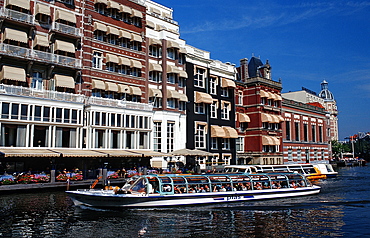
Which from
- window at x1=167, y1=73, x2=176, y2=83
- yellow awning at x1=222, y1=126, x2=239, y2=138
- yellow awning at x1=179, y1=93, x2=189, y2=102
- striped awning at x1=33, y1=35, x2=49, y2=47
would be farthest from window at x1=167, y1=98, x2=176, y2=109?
striped awning at x1=33, y1=35, x2=49, y2=47

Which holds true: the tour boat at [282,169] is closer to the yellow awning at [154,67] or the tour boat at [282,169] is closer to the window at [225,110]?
the window at [225,110]

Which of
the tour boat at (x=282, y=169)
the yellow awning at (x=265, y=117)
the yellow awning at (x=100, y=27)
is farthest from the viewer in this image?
the yellow awning at (x=265, y=117)

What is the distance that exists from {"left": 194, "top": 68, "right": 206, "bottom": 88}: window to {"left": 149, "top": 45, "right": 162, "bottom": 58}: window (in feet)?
24.7

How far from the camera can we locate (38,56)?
122 feet

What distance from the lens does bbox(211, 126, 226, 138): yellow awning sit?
182 feet

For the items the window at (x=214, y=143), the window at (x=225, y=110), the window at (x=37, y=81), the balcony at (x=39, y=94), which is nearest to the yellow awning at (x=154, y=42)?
the balcony at (x=39, y=94)

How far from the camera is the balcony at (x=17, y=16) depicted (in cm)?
3528

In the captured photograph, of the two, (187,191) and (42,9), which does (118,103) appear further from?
(187,191)

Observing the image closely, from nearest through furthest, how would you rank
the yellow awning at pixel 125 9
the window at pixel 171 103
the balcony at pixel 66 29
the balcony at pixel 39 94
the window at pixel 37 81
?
the balcony at pixel 39 94 < the window at pixel 37 81 < the balcony at pixel 66 29 < the yellow awning at pixel 125 9 < the window at pixel 171 103

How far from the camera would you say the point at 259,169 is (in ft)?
151

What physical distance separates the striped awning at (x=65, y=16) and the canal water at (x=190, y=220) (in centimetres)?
2062

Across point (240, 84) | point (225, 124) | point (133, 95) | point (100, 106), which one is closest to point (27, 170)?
point (100, 106)

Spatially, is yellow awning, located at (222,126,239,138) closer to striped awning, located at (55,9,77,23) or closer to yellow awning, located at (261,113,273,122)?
yellow awning, located at (261,113,273,122)

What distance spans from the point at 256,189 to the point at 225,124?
29938 millimetres
